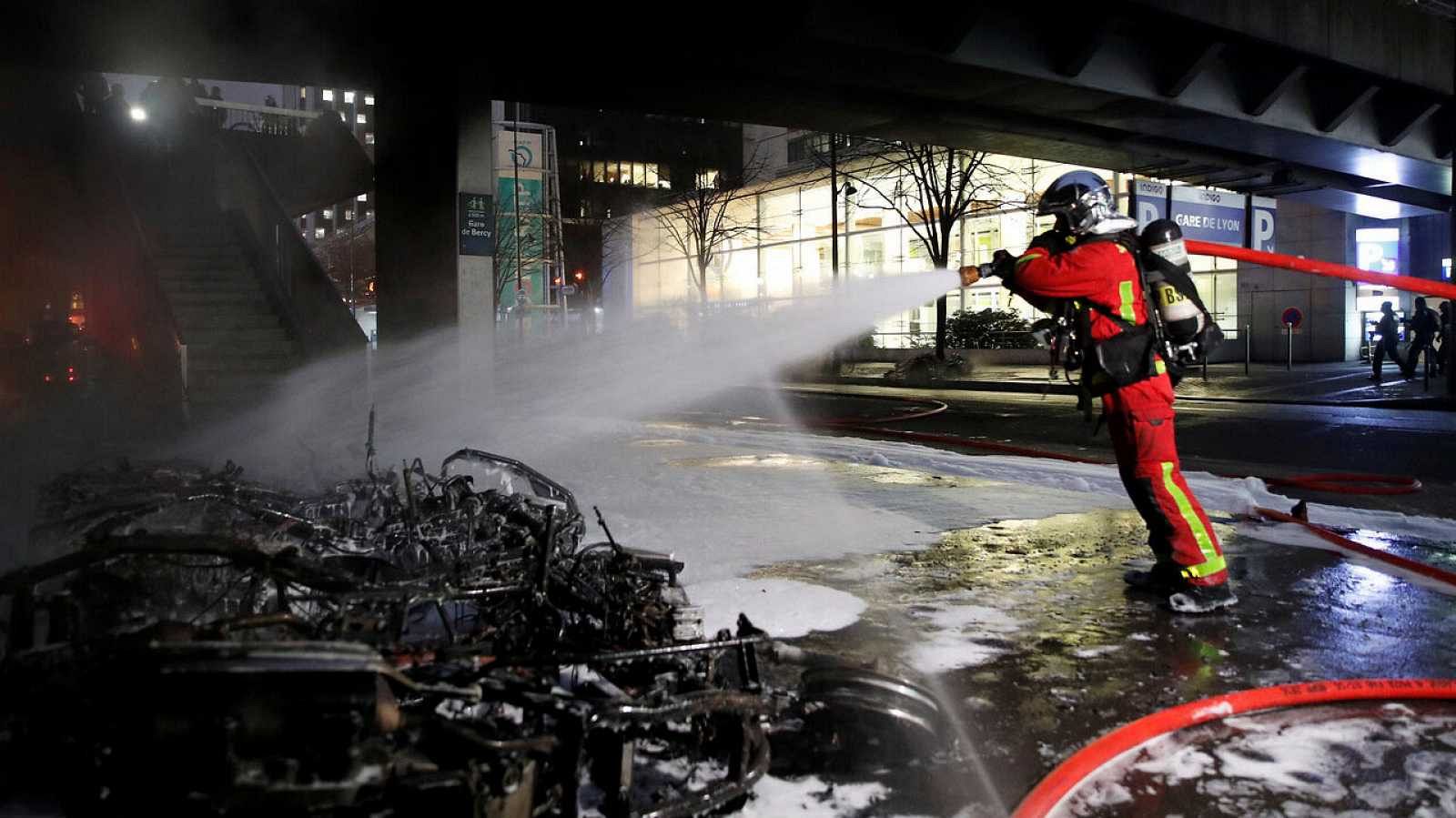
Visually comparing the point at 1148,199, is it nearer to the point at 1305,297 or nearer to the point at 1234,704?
the point at 1305,297

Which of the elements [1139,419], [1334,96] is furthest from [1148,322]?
[1334,96]

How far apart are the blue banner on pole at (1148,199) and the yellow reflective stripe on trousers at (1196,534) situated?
60.5 feet

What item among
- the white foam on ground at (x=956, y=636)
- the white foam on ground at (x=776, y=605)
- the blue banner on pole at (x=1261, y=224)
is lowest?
the white foam on ground at (x=956, y=636)

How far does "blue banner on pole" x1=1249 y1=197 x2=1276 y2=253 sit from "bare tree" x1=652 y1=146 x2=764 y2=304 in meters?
24.7

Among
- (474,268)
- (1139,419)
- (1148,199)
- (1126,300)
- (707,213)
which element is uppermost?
(707,213)

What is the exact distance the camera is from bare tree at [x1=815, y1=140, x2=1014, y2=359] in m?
29.8

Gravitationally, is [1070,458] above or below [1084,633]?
above

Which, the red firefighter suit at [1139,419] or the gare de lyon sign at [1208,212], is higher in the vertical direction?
the gare de lyon sign at [1208,212]

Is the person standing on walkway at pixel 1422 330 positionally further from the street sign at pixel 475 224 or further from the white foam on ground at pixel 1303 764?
the white foam on ground at pixel 1303 764

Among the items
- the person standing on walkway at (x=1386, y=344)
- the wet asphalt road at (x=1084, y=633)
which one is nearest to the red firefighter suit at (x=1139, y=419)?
the wet asphalt road at (x=1084, y=633)

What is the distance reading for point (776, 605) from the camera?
4965mm

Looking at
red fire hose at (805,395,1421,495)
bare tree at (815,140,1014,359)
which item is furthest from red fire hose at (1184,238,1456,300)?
bare tree at (815,140,1014,359)

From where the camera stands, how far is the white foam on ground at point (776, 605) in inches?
182

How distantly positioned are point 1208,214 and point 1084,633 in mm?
22062
